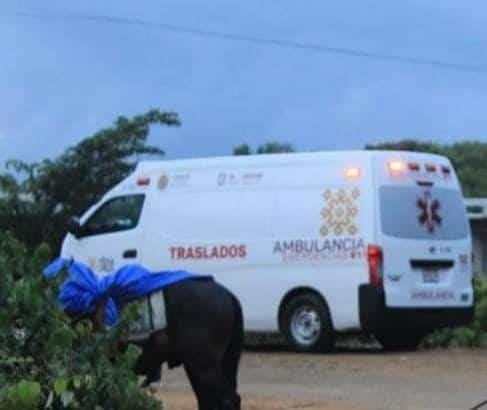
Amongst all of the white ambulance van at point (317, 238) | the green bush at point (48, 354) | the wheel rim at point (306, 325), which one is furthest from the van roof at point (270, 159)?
the green bush at point (48, 354)

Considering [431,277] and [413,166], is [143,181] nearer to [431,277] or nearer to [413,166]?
[413,166]

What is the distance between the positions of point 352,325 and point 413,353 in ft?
4.15

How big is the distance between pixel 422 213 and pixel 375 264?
1.07 m

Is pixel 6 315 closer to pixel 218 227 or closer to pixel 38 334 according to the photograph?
pixel 38 334

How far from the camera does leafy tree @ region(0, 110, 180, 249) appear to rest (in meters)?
23.2

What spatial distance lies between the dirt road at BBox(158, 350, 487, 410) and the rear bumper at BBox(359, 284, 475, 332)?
42 centimetres

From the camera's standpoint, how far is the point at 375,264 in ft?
52.1

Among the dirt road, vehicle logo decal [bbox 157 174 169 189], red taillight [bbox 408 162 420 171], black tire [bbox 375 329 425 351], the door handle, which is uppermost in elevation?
vehicle logo decal [bbox 157 174 169 189]

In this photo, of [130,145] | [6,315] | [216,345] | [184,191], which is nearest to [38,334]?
[6,315]

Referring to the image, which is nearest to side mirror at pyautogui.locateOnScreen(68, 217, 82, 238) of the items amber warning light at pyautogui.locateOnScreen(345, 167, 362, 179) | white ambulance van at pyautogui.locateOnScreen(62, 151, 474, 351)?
white ambulance van at pyautogui.locateOnScreen(62, 151, 474, 351)

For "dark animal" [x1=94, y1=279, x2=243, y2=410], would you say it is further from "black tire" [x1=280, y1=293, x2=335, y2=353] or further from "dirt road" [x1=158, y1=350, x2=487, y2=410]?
"black tire" [x1=280, y1=293, x2=335, y2=353]

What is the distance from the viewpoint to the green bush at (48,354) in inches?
236

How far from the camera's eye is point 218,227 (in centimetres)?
1706

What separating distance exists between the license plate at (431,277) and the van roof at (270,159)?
1539 mm
